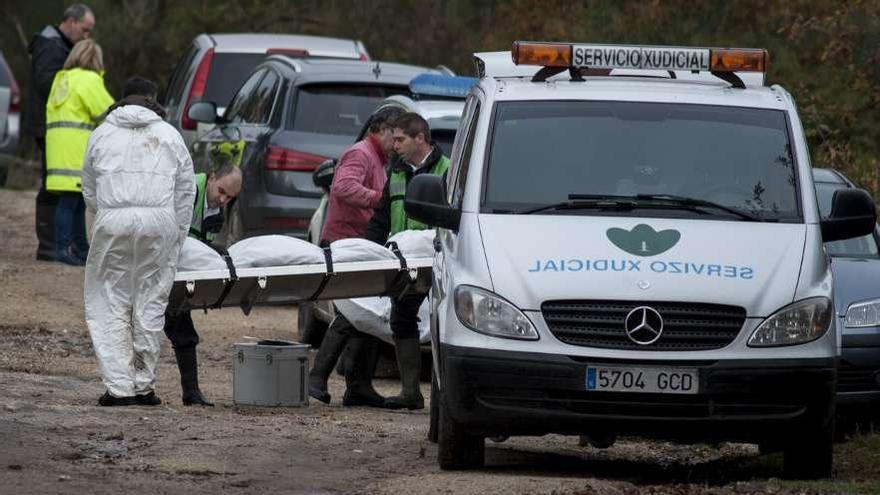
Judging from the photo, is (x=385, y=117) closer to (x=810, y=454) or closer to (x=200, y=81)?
(x=810, y=454)

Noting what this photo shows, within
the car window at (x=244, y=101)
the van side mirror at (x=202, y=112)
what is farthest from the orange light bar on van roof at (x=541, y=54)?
the van side mirror at (x=202, y=112)

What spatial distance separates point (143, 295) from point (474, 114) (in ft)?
6.79

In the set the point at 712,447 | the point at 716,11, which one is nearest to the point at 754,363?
the point at 712,447

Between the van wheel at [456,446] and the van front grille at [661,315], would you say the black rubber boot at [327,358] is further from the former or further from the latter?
the van front grille at [661,315]

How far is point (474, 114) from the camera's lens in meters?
9.97

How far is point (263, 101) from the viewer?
15.7 metres

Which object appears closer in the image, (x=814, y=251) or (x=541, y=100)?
(x=814, y=251)

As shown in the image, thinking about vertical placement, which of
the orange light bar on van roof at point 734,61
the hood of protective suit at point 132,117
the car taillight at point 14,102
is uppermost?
the orange light bar on van roof at point 734,61

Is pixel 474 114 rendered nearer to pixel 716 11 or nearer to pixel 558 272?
pixel 558 272

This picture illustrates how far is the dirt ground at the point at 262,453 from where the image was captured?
8.48m

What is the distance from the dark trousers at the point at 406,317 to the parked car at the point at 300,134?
3242 mm

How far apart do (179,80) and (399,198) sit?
28.0ft

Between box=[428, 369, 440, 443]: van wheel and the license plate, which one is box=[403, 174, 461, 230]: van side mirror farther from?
the license plate

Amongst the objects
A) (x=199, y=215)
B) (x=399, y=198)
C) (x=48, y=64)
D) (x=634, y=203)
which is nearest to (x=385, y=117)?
(x=399, y=198)
